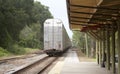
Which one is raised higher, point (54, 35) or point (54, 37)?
point (54, 35)

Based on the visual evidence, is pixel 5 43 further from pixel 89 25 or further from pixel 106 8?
pixel 106 8

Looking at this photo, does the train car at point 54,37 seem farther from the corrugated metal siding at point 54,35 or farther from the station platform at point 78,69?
the station platform at point 78,69

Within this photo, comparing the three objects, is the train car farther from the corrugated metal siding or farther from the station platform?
the station platform

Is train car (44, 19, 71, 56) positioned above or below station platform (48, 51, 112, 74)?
above

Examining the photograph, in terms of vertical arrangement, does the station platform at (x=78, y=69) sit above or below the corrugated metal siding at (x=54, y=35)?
below

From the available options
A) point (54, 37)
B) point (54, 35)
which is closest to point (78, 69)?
point (54, 37)

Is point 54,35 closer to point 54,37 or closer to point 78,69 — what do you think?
point 54,37

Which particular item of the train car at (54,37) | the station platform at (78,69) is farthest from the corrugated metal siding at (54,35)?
the station platform at (78,69)

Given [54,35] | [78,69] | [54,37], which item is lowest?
[78,69]

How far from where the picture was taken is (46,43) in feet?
152

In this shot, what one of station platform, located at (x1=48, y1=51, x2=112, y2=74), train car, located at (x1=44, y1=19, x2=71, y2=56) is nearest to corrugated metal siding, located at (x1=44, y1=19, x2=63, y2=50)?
train car, located at (x1=44, y1=19, x2=71, y2=56)

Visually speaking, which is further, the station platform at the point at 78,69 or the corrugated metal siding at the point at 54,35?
the corrugated metal siding at the point at 54,35

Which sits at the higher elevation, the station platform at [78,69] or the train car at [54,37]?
the train car at [54,37]

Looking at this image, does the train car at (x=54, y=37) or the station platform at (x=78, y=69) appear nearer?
the station platform at (x=78, y=69)
